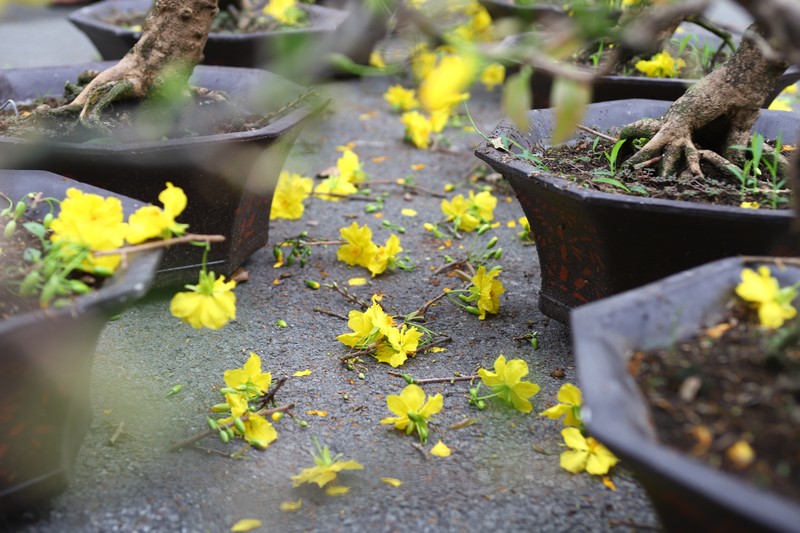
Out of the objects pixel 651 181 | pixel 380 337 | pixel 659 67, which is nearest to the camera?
pixel 651 181

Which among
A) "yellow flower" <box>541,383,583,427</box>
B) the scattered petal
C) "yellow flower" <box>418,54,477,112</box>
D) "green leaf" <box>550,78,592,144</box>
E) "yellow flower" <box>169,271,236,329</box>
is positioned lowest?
the scattered petal

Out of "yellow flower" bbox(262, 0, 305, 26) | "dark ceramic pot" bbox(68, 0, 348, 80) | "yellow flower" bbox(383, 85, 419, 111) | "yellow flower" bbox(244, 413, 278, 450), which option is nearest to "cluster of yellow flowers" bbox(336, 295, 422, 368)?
"yellow flower" bbox(244, 413, 278, 450)

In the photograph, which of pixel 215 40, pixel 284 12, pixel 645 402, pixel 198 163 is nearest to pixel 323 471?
pixel 645 402

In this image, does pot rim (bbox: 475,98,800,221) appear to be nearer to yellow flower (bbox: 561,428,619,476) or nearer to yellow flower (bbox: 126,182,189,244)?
yellow flower (bbox: 561,428,619,476)

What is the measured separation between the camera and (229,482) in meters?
1.50

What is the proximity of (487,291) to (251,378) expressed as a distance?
0.68m

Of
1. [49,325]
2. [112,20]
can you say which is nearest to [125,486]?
[49,325]

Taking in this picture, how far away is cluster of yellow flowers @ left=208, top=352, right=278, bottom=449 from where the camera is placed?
158 cm

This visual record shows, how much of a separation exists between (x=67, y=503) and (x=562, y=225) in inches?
44.7

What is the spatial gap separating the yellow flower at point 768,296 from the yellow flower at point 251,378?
3.10 feet

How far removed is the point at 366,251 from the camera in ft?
7.74

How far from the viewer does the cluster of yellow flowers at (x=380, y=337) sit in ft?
6.07

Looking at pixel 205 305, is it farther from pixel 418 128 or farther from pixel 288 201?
pixel 418 128

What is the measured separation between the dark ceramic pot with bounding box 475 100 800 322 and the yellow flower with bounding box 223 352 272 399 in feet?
2.22
